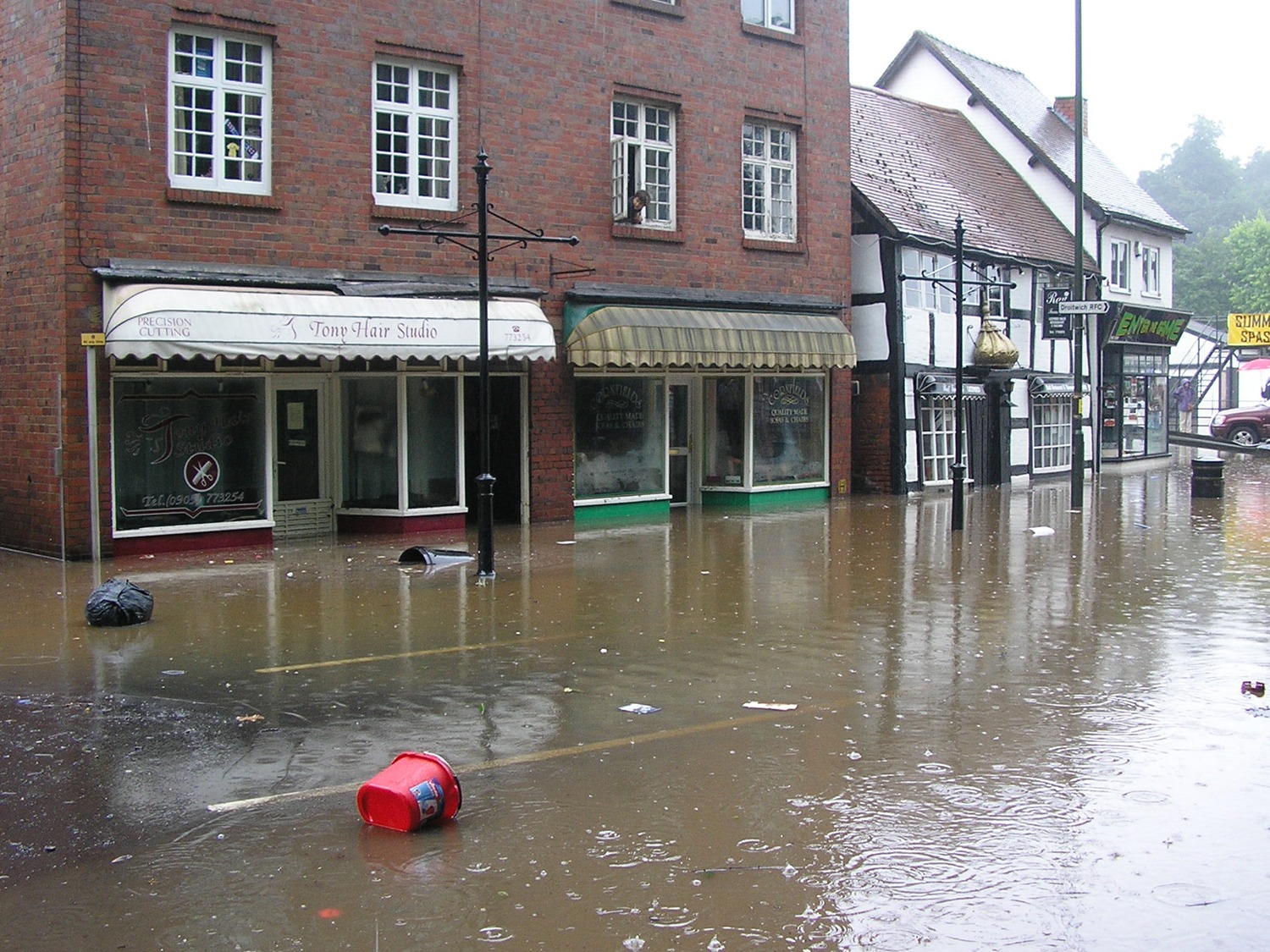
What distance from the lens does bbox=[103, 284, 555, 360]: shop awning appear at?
14453mm

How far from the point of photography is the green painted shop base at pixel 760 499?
2248 cm

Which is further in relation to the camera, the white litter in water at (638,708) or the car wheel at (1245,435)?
the car wheel at (1245,435)

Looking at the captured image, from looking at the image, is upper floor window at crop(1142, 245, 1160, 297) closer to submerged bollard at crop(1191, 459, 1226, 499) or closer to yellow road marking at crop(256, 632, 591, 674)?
submerged bollard at crop(1191, 459, 1226, 499)

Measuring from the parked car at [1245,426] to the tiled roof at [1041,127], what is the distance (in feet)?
28.8

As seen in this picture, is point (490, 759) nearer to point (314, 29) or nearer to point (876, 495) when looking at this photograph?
point (314, 29)

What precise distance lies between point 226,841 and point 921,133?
27.8 m

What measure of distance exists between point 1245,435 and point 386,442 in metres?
34.3

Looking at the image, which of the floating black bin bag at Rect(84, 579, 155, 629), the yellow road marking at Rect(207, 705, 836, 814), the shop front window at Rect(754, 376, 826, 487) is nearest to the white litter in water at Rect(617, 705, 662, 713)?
the yellow road marking at Rect(207, 705, 836, 814)

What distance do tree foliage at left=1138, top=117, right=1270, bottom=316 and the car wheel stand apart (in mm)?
33660

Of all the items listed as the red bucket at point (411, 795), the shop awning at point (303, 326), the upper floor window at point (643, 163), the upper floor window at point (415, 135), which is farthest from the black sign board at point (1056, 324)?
the red bucket at point (411, 795)

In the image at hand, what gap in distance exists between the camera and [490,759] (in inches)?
279

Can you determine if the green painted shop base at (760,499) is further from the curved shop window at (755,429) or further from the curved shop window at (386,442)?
the curved shop window at (386,442)

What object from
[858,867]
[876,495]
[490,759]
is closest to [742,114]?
[876,495]

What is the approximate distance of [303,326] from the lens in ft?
50.9
